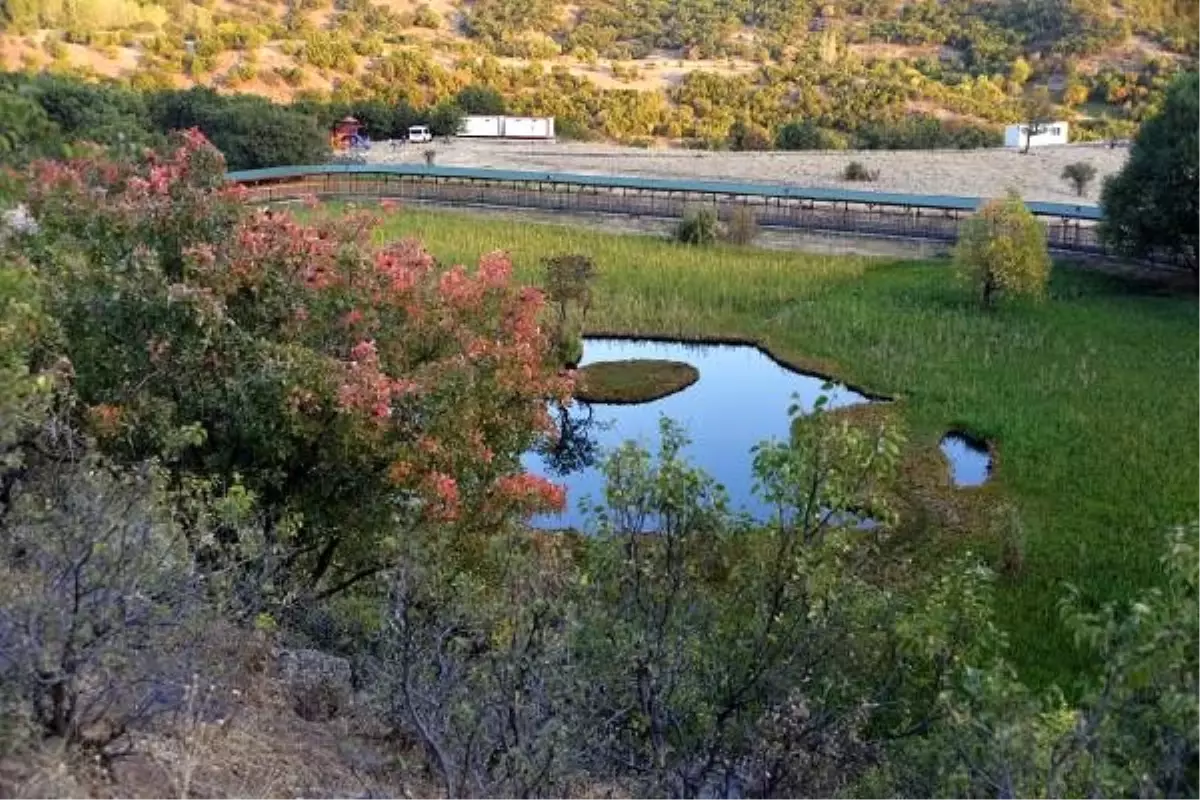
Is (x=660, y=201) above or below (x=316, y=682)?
above

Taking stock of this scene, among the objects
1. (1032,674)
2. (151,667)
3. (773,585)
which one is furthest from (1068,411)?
(151,667)

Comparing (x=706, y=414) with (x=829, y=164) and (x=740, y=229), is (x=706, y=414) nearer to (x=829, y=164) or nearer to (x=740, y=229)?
(x=740, y=229)

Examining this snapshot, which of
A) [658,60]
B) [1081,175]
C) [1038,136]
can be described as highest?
[658,60]

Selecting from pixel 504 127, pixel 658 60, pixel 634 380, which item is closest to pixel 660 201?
pixel 634 380

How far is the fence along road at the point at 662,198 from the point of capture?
Answer: 101 feet

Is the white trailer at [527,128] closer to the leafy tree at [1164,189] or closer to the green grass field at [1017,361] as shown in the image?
the green grass field at [1017,361]

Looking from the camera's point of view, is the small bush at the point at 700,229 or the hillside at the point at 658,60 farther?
the hillside at the point at 658,60

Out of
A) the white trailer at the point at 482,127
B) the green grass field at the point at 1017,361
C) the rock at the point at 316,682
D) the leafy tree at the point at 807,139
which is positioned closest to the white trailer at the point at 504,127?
the white trailer at the point at 482,127

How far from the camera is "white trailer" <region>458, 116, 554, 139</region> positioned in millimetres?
53062

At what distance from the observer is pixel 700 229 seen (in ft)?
102

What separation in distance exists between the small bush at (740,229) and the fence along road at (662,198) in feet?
3.97

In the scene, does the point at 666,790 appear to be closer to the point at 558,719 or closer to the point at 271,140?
the point at 558,719

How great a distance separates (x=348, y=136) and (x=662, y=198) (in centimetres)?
1998

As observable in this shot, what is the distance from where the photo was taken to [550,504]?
9.24 metres
